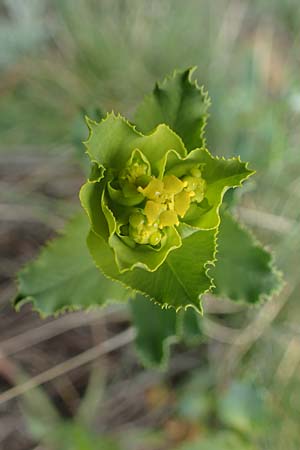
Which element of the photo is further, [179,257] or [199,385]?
[199,385]

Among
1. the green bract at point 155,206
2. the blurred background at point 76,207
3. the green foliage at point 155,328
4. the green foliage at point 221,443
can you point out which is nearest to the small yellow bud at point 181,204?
the green bract at point 155,206

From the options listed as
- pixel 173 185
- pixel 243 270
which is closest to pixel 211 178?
pixel 173 185

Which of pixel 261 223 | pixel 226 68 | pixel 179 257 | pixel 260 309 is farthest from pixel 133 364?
pixel 179 257

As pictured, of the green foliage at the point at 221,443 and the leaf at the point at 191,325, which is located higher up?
the leaf at the point at 191,325

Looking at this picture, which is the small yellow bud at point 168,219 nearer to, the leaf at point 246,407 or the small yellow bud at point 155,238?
the small yellow bud at point 155,238

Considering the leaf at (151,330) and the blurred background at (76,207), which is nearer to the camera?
the leaf at (151,330)

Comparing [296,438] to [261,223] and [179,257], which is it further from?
[179,257]

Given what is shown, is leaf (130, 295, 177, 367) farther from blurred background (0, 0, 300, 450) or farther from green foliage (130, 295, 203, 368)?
blurred background (0, 0, 300, 450)
